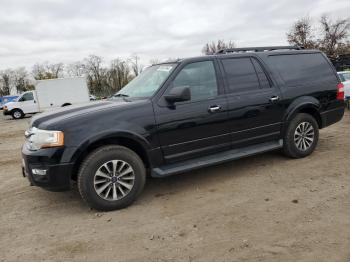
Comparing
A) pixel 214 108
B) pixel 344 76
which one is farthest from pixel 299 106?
pixel 344 76

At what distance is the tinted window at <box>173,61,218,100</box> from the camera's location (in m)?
4.45

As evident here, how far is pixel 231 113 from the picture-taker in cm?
463

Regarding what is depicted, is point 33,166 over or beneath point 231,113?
beneath

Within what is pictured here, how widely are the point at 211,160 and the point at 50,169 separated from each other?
211 cm

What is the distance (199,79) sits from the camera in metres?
4.57

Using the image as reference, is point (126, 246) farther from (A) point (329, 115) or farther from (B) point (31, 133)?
(A) point (329, 115)

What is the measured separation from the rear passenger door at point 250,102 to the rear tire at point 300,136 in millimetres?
268

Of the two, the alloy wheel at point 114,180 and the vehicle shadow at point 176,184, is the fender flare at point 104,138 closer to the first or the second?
the alloy wheel at point 114,180

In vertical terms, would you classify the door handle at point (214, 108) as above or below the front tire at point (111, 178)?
above

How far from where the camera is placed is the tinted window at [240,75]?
4.77 m

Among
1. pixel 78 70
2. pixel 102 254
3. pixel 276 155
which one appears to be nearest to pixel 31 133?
pixel 102 254

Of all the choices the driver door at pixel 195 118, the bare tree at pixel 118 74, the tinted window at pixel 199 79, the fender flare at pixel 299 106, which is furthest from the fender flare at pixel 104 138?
the bare tree at pixel 118 74

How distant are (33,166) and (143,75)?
7.31 ft

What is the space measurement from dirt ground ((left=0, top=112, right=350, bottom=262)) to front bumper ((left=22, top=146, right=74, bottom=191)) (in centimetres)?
45
